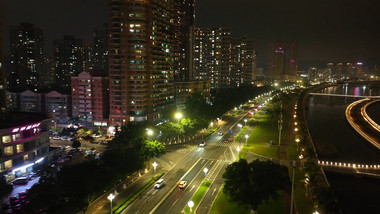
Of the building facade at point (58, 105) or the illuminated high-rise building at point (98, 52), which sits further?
the illuminated high-rise building at point (98, 52)

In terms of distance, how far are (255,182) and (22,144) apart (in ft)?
128

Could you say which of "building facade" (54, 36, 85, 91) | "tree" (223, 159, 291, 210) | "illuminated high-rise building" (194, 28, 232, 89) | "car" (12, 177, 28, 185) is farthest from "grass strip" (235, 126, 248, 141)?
"building facade" (54, 36, 85, 91)

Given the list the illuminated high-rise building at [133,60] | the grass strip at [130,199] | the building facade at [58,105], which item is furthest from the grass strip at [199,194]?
the building facade at [58,105]

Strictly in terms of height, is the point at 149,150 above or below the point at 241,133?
above

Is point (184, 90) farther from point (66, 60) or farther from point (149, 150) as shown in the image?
point (66, 60)

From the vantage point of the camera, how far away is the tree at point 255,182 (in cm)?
2905

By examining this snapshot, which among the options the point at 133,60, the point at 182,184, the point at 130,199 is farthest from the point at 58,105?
the point at 182,184

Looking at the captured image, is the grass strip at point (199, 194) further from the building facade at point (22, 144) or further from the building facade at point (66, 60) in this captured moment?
the building facade at point (66, 60)

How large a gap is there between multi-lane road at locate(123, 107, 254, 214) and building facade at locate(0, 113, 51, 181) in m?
23.5

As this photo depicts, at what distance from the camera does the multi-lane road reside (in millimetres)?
33125

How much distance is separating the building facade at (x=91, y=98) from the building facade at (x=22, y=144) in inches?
1205

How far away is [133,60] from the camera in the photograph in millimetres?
77438

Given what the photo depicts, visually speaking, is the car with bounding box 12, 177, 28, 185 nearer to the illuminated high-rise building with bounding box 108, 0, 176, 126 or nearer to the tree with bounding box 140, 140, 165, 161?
the tree with bounding box 140, 140, 165, 161

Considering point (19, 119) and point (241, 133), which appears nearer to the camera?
point (19, 119)
